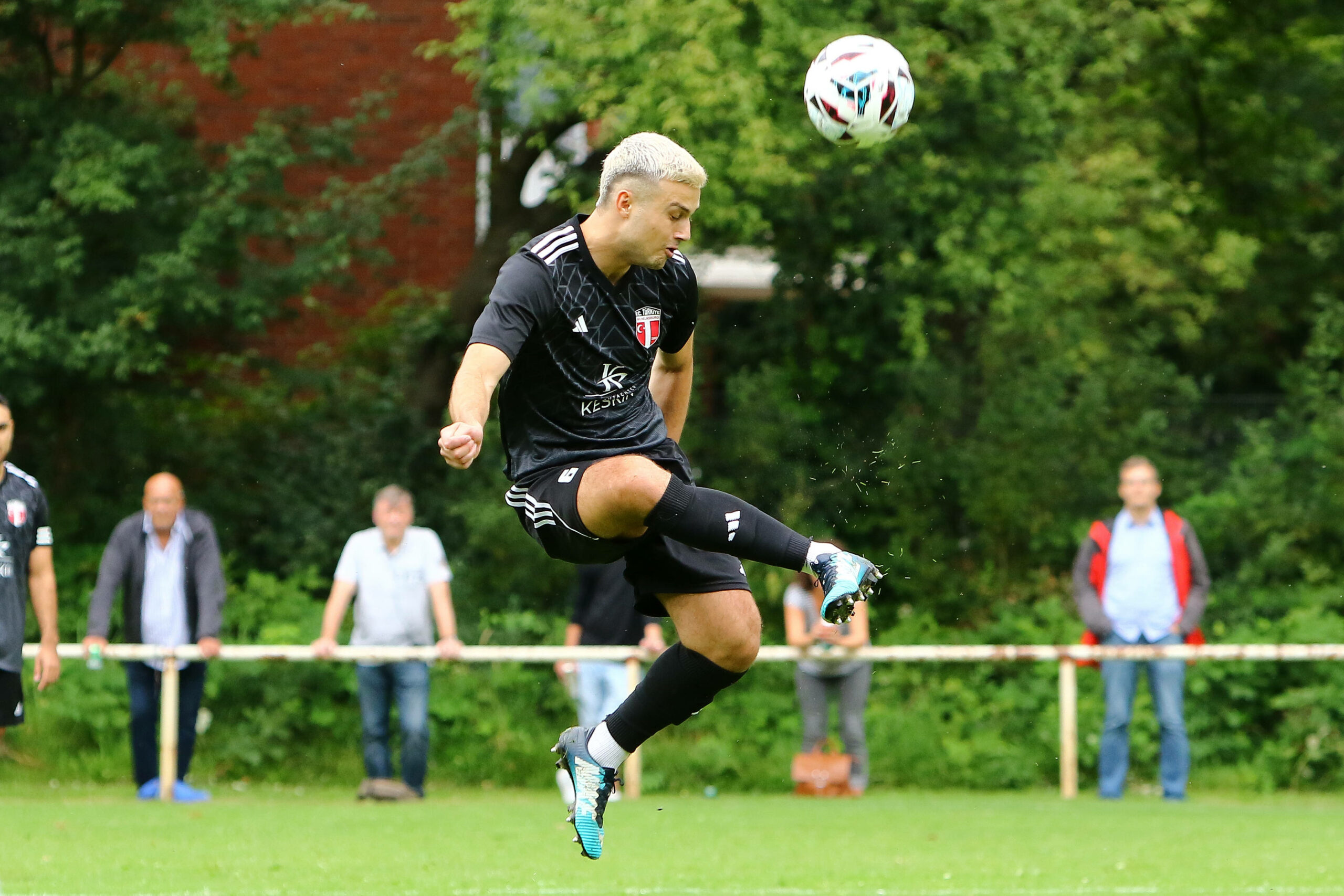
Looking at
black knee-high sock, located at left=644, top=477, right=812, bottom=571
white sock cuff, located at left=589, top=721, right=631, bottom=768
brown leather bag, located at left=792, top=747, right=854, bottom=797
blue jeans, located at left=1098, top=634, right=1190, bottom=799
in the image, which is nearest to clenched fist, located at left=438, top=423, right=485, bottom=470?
black knee-high sock, located at left=644, top=477, right=812, bottom=571

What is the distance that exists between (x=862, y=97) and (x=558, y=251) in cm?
190

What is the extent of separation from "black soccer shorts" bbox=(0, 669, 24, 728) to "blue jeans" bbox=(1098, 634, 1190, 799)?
674 centimetres

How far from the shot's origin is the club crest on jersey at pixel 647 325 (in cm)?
529

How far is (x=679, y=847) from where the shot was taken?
28.3ft

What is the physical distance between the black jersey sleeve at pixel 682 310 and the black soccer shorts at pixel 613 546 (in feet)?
1.54

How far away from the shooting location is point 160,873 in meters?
7.44

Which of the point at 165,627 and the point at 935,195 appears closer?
the point at 165,627

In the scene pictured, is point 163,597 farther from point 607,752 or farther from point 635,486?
point 635,486

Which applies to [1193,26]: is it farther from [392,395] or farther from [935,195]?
[392,395]

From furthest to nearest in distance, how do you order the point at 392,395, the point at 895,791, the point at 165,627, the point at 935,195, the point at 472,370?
1. the point at 392,395
2. the point at 935,195
3. the point at 895,791
4. the point at 165,627
5. the point at 472,370

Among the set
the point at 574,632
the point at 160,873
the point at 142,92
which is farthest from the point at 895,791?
the point at 142,92

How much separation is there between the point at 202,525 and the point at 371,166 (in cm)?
640

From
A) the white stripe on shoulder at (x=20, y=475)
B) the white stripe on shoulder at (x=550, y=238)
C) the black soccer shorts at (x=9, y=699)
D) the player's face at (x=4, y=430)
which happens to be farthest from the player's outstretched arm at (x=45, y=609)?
the white stripe on shoulder at (x=550, y=238)

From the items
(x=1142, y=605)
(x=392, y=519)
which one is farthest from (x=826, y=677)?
(x=392, y=519)
